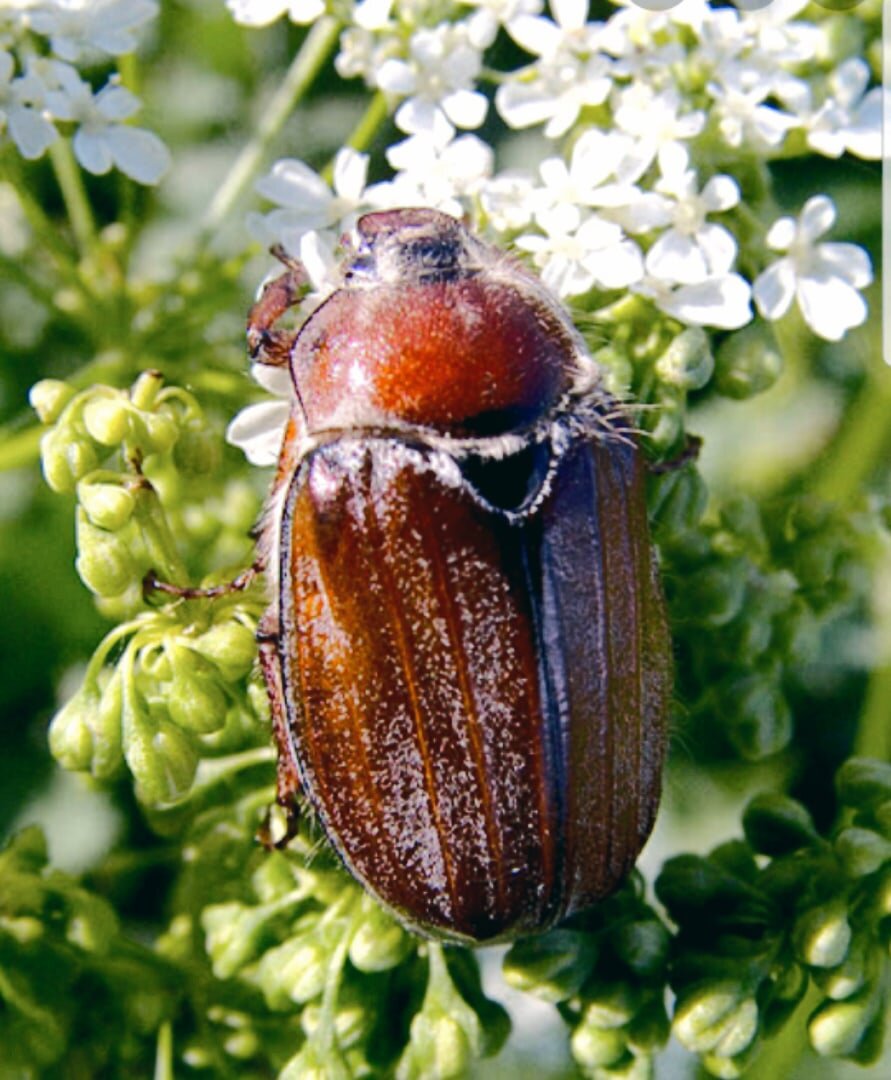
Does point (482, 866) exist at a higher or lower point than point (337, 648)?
lower

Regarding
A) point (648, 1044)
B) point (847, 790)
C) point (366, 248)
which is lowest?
point (648, 1044)

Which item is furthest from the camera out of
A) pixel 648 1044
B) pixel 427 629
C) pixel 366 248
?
pixel 366 248

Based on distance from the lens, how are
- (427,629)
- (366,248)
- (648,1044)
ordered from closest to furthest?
(427,629), (648,1044), (366,248)

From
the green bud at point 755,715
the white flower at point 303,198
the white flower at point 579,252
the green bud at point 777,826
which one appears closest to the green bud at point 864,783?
the green bud at point 777,826

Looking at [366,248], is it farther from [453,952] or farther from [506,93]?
[453,952]

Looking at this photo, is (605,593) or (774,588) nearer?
(605,593)

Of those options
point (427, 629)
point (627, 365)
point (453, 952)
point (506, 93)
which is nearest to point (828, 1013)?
point (453, 952)
